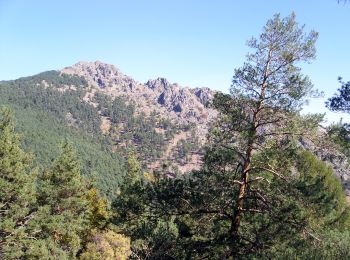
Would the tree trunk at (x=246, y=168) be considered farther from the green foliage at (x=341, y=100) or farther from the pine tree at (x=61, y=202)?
the pine tree at (x=61, y=202)

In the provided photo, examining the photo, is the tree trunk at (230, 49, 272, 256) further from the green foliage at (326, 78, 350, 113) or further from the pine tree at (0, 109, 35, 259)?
the pine tree at (0, 109, 35, 259)

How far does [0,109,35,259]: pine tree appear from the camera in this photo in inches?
917

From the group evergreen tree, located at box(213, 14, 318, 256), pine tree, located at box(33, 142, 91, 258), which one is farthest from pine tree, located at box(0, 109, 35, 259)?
evergreen tree, located at box(213, 14, 318, 256)

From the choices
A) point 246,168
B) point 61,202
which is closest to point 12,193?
Result: point 61,202

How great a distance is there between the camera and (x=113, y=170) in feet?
618

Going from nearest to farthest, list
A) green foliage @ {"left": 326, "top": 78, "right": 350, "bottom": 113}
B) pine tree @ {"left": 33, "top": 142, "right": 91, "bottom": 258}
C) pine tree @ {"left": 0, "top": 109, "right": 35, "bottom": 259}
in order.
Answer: green foliage @ {"left": 326, "top": 78, "right": 350, "bottom": 113} → pine tree @ {"left": 0, "top": 109, "right": 35, "bottom": 259} → pine tree @ {"left": 33, "top": 142, "right": 91, "bottom": 258}

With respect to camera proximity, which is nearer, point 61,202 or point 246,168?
point 246,168

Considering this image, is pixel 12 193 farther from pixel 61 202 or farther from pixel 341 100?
pixel 341 100

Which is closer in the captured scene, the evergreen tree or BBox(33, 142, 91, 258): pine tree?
the evergreen tree

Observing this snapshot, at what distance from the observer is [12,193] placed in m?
24.2

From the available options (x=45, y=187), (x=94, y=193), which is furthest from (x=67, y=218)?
(x=94, y=193)

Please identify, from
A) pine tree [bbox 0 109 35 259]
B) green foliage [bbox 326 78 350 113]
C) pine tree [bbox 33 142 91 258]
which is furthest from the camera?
pine tree [bbox 33 142 91 258]

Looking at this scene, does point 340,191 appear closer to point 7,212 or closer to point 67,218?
point 67,218

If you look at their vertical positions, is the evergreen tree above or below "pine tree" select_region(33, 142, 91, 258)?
above
